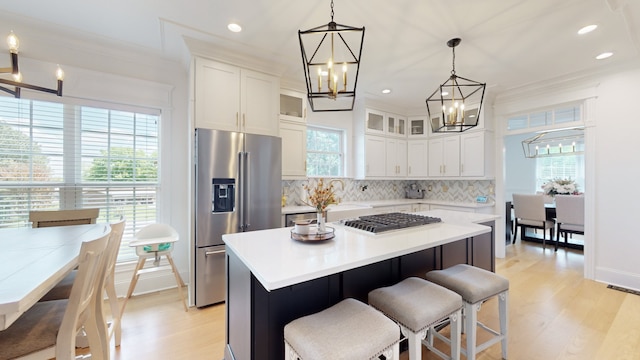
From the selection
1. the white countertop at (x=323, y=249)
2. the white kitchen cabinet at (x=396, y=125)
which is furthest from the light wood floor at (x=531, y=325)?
the white kitchen cabinet at (x=396, y=125)

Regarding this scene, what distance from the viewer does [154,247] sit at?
8.26 feet

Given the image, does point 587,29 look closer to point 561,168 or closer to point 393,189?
point 393,189

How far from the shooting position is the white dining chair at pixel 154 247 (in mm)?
2463

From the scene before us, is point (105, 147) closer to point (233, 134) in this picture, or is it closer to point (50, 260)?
point (233, 134)

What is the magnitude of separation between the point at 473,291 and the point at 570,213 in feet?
14.9

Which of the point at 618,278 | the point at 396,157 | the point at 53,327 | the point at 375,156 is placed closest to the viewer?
the point at 53,327

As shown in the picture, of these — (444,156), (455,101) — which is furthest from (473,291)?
(444,156)

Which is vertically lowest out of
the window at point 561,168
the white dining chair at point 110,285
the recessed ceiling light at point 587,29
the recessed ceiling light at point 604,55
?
the white dining chair at point 110,285

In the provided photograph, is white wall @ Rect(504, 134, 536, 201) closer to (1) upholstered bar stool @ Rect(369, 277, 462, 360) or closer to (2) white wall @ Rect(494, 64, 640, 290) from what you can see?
(2) white wall @ Rect(494, 64, 640, 290)

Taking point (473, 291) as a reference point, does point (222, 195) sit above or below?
above

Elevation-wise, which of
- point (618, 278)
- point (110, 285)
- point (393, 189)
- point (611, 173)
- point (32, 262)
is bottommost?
point (618, 278)

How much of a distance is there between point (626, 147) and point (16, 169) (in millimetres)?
6764

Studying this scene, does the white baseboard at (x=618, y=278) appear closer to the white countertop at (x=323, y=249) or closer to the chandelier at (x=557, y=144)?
the white countertop at (x=323, y=249)

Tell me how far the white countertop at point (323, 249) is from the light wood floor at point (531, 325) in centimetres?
96
